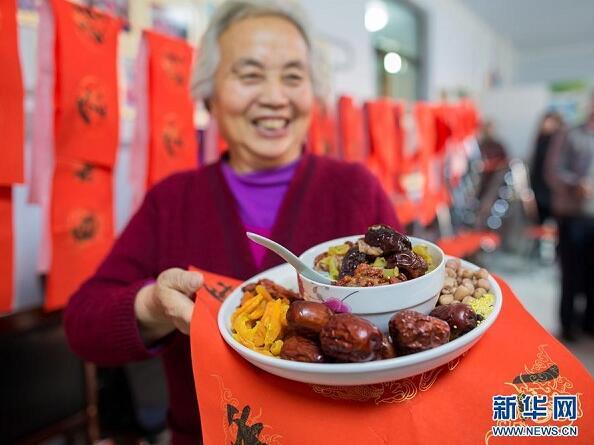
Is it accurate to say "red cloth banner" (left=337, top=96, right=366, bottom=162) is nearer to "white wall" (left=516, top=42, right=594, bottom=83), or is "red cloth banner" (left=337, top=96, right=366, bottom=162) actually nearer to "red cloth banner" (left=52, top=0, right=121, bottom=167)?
"red cloth banner" (left=52, top=0, right=121, bottom=167)

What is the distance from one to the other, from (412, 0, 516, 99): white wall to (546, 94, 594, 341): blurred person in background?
2.96 meters

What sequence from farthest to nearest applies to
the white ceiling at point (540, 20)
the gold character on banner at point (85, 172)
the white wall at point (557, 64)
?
the white wall at point (557, 64), the white ceiling at point (540, 20), the gold character on banner at point (85, 172)

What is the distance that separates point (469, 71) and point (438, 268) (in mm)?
7628

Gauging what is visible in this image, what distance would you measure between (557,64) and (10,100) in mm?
12523

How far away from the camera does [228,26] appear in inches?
37.5

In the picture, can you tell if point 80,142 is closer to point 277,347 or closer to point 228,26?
point 228,26

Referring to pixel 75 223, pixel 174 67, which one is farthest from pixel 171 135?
pixel 75 223

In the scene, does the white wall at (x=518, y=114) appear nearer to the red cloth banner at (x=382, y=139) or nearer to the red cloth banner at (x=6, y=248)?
the red cloth banner at (x=382, y=139)

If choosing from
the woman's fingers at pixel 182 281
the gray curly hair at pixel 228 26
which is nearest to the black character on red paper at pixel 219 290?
the woman's fingers at pixel 182 281

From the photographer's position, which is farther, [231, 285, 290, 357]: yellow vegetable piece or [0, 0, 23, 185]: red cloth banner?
[0, 0, 23, 185]: red cloth banner

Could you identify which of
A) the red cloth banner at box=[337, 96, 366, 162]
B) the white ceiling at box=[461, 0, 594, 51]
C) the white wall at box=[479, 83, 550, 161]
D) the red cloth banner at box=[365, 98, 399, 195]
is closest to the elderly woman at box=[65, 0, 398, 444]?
the red cloth banner at box=[337, 96, 366, 162]

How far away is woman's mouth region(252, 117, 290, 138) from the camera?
2.99ft

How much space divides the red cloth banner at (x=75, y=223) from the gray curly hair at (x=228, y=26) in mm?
475

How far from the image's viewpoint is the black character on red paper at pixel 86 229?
1.29 m
